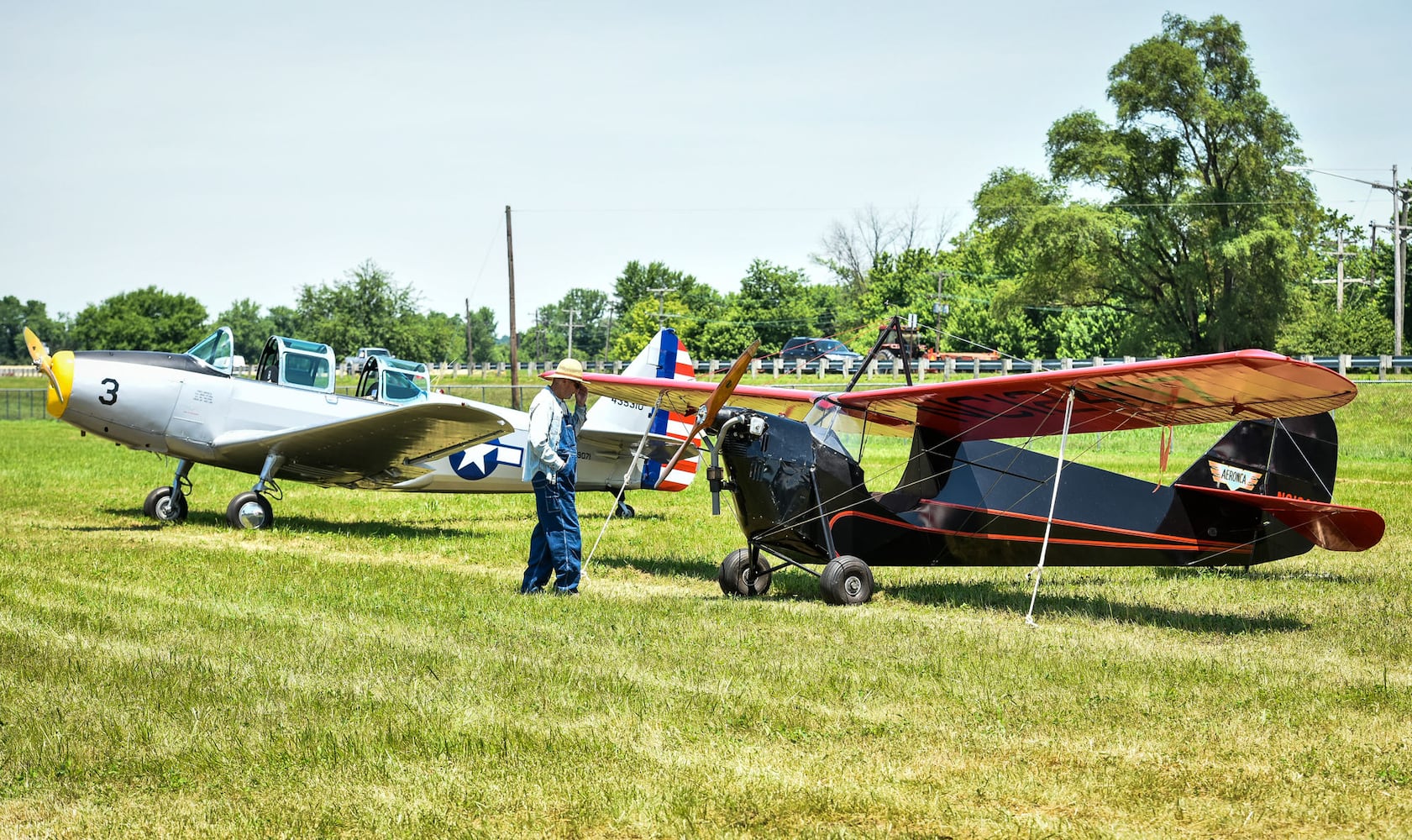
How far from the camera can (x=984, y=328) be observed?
73438 millimetres

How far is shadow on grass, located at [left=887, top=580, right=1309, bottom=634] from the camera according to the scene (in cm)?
877

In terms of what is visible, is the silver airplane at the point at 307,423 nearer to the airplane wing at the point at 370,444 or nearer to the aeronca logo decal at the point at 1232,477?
the airplane wing at the point at 370,444

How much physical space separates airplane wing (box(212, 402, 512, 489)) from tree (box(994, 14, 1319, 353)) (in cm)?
3530

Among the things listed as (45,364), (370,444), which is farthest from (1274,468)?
(45,364)

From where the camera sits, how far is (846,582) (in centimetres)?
938

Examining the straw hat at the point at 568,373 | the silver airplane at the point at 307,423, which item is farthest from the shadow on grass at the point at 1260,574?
the straw hat at the point at 568,373

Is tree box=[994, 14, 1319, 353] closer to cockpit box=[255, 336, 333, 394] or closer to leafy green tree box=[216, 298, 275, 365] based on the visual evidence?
cockpit box=[255, 336, 333, 394]

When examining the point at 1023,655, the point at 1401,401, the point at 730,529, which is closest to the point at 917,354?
the point at 1401,401

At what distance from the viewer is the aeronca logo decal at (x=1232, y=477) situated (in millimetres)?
10297

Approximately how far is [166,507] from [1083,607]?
11.6 m

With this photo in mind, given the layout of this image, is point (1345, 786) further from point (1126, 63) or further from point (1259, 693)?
point (1126, 63)

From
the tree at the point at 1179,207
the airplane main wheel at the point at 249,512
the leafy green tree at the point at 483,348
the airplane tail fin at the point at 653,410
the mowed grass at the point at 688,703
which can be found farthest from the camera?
the leafy green tree at the point at 483,348

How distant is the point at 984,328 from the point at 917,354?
19015 millimetres

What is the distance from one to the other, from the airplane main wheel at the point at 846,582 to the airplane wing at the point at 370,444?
488 cm
